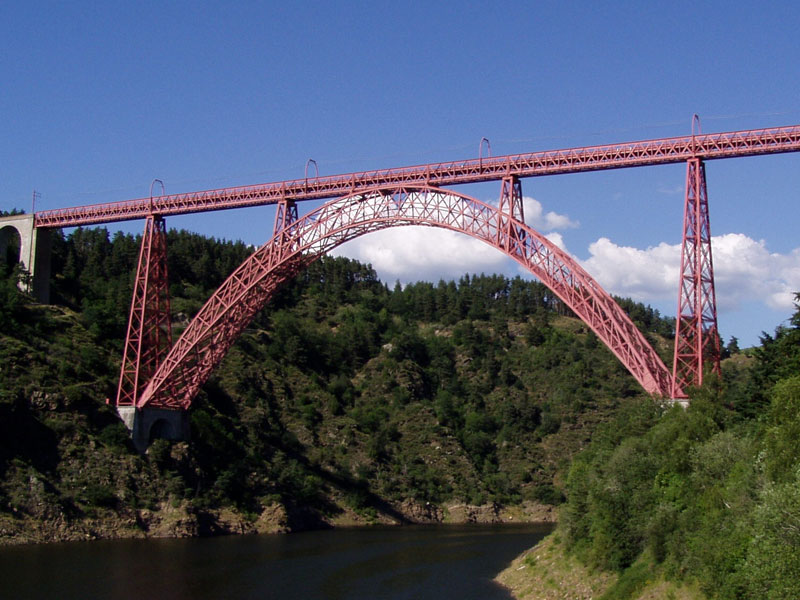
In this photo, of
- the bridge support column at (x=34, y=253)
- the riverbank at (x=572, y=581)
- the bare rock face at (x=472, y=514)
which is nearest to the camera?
the riverbank at (x=572, y=581)

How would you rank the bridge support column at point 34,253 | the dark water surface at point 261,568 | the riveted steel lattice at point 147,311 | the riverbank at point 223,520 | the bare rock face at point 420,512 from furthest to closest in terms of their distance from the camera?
the bare rock face at point 420,512 < the bridge support column at point 34,253 < the riveted steel lattice at point 147,311 < the riverbank at point 223,520 < the dark water surface at point 261,568

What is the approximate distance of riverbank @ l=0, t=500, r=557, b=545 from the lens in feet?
144

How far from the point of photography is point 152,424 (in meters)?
53.4

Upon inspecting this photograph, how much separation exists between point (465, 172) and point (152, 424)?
2488 cm

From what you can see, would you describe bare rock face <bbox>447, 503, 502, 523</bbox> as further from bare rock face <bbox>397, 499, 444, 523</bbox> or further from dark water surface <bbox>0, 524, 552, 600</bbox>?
dark water surface <bbox>0, 524, 552, 600</bbox>

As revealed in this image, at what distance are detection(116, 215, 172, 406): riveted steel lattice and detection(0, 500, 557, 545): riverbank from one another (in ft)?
24.9

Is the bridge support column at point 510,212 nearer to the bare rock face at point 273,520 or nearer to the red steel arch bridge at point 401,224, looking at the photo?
the red steel arch bridge at point 401,224

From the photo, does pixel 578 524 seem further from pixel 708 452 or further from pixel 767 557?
pixel 767 557

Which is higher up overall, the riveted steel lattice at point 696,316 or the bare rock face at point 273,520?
the riveted steel lattice at point 696,316

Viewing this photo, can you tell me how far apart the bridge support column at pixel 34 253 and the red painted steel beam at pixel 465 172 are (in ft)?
2.93

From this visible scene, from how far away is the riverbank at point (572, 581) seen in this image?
25716 mm

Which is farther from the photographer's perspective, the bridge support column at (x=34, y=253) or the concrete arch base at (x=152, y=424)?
the bridge support column at (x=34, y=253)

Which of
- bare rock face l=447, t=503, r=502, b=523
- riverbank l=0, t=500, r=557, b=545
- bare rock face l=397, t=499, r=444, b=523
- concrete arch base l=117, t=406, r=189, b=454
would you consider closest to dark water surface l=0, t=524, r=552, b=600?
riverbank l=0, t=500, r=557, b=545

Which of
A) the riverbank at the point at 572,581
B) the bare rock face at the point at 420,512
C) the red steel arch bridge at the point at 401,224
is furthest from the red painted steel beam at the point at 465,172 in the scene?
the bare rock face at the point at 420,512
